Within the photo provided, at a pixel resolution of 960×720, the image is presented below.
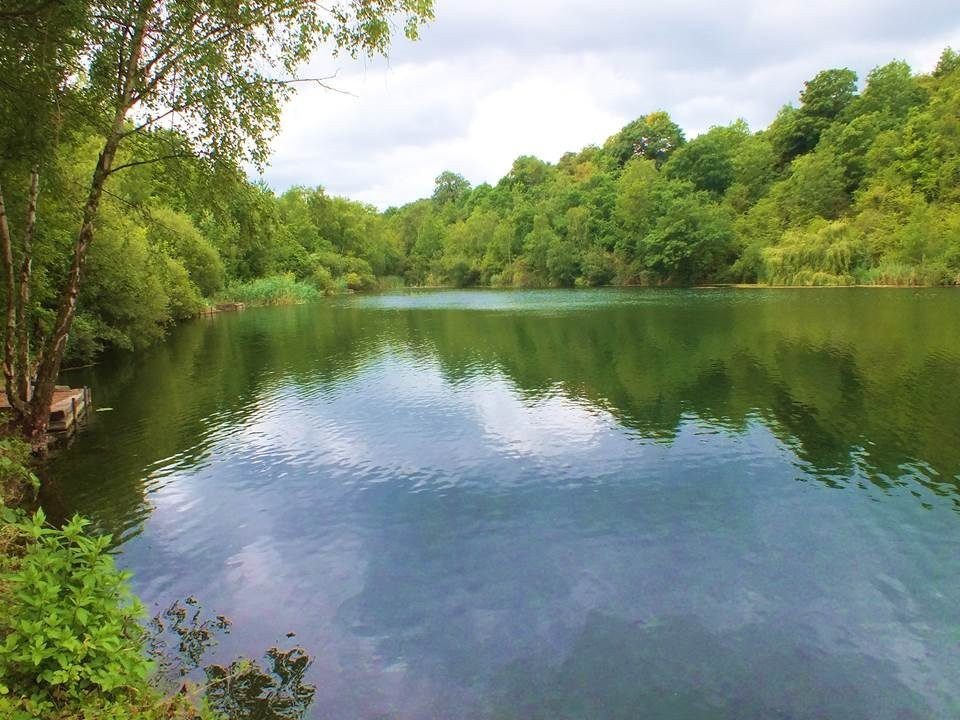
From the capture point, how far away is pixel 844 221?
70.0 meters

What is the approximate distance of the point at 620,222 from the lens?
10112 centimetres

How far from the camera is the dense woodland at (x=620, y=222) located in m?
14.3

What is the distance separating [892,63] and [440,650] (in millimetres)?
111010

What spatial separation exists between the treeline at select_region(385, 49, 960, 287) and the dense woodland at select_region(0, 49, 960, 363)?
252 millimetres

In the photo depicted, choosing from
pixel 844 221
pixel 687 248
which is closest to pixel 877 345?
pixel 844 221

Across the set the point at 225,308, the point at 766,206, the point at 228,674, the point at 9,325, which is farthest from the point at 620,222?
the point at 228,674

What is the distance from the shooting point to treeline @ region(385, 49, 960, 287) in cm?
6575

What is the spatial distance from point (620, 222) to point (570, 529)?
9732 centimetres

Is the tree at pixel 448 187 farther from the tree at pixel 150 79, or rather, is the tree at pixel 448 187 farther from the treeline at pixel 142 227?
the tree at pixel 150 79

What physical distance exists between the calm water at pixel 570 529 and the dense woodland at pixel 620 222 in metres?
5.89

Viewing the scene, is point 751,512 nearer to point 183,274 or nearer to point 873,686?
point 873,686

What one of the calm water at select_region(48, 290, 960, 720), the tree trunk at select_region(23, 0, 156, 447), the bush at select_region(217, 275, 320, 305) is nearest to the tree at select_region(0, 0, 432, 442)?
the tree trunk at select_region(23, 0, 156, 447)

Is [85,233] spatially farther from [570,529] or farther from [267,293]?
[267,293]

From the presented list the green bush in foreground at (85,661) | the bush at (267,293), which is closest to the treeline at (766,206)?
the bush at (267,293)
